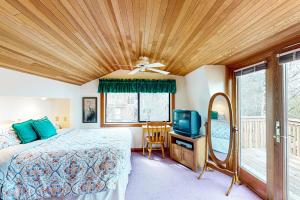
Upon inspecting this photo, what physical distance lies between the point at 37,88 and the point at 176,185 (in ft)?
10.5

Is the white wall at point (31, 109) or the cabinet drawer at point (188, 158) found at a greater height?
the white wall at point (31, 109)

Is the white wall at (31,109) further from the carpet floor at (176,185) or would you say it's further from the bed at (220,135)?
the bed at (220,135)

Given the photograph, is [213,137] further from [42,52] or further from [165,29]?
[42,52]

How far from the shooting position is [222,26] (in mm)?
1757

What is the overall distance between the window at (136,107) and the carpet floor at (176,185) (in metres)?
1.60

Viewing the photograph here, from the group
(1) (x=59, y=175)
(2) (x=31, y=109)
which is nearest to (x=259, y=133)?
(1) (x=59, y=175)

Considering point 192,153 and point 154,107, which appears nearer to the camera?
point 192,153

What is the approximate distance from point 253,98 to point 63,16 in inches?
120

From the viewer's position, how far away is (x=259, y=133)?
103 inches

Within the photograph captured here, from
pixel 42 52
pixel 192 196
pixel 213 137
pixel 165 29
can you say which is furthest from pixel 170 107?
pixel 42 52

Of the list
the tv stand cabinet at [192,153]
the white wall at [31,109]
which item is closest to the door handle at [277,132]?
the tv stand cabinet at [192,153]

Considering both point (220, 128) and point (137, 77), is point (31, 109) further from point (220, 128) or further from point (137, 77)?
point (220, 128)

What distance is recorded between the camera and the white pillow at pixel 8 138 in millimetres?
2316

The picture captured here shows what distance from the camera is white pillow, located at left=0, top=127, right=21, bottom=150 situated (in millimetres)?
2316
